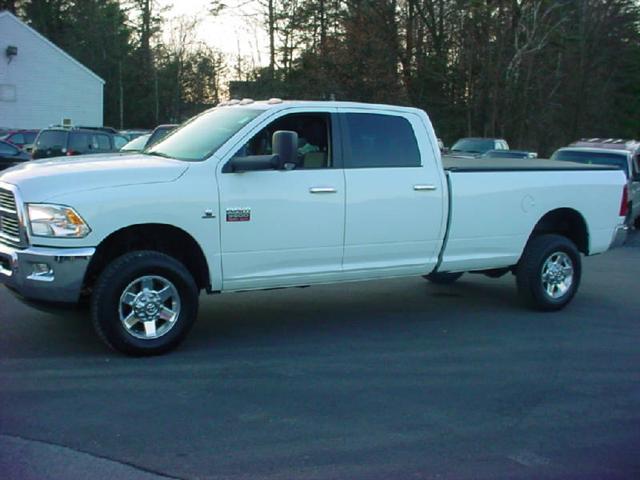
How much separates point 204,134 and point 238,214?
971 millimetres

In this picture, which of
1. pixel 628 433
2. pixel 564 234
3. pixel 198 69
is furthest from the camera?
pixel 198 69

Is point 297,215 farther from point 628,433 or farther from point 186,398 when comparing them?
point 628,433

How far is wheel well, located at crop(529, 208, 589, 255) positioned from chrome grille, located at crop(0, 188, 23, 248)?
5180 millimetres

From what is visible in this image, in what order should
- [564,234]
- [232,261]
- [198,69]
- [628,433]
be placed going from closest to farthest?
[628,433] → [232,261] → [564,234] → [198,69]

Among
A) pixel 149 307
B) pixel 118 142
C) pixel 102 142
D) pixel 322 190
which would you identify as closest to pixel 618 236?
pixel 322 190

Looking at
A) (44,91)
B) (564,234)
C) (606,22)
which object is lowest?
(564,234)

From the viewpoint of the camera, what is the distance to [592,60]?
136 ft

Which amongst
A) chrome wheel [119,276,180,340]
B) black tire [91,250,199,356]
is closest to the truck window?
black tire [91,250,199,356]

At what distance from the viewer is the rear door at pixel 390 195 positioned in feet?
23.8

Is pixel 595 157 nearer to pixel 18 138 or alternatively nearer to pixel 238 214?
pixel 238 214

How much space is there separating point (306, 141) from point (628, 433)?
11.8ft

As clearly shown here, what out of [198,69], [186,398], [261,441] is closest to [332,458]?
[261,441]

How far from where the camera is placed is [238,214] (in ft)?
21.7

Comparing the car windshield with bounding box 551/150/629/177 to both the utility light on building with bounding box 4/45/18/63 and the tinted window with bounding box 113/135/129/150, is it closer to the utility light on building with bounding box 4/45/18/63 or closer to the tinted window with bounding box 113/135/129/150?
the tinted window with bounding box 113/135/129/150
